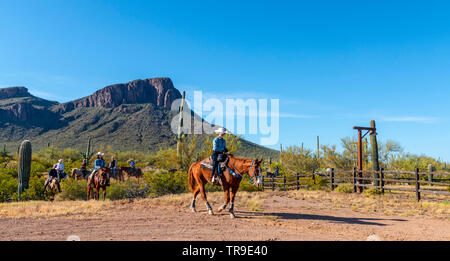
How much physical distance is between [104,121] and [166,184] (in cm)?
7208

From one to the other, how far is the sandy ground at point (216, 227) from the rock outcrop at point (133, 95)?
325 feet

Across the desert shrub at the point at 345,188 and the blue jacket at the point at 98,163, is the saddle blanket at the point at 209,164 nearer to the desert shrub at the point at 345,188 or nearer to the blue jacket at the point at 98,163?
the blue jacket at the point at 98,163

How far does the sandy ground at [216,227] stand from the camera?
6.64 m

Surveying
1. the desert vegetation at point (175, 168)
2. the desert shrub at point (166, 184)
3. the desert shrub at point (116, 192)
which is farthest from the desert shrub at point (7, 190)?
the desert shrub at point (166, 184)

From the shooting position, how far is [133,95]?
11112 centimetres

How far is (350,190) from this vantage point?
60.3 ft

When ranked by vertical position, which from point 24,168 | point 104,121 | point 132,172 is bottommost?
point 132,172

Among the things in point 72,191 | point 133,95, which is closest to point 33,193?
point 72,191

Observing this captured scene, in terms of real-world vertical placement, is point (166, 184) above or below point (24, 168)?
below

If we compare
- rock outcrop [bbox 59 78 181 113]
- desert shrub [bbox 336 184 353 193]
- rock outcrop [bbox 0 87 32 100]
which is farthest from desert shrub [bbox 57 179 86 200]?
rock outcrop [bbox 0 87 32 100]

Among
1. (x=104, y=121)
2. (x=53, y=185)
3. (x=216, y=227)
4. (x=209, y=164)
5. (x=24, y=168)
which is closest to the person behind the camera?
(x=216, y=227)

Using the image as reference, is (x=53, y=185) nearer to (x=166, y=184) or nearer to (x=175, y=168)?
(x=166, y=184)

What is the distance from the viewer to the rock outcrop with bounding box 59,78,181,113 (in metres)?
105

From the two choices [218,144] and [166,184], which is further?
[166,184]
